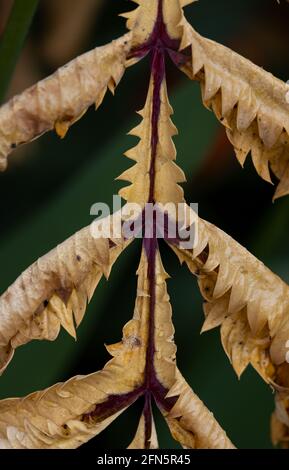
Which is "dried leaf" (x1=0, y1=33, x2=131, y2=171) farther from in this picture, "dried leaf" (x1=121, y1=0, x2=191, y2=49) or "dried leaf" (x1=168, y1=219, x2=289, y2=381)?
"dried leaf" (x1=168, y1=219, x2=289, y2=381)

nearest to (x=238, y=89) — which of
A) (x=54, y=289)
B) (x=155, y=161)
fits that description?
(x=155, y=161)

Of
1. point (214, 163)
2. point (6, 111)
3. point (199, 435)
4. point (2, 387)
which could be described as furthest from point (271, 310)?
point (214, 163)

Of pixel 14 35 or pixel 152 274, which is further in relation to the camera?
pixel 14 35

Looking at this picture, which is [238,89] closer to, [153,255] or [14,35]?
[153,255]

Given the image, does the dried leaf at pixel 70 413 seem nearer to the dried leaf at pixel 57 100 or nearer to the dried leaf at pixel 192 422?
the dried leaf at pixel 192 422

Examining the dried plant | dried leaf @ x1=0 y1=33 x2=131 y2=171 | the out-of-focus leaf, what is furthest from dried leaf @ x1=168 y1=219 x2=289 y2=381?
the out-of-focus leaf

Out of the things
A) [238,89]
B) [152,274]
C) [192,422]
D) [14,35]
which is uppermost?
[14,35]

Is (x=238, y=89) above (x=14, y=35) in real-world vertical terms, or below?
below
